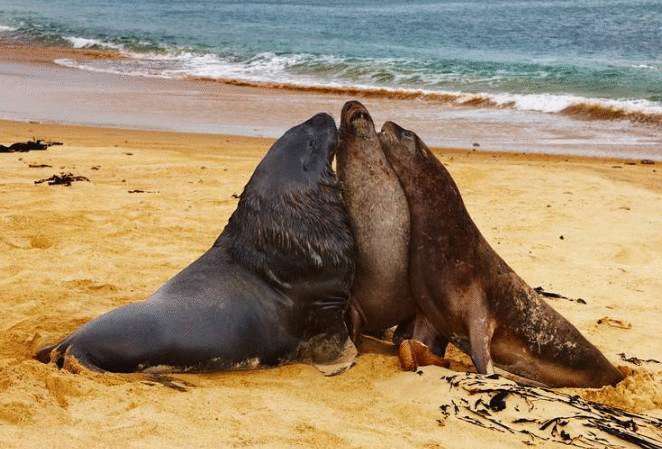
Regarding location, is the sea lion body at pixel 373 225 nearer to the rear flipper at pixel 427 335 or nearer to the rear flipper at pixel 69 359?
the rear flipper at pixel 427 335

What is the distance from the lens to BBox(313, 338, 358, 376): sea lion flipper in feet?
15.7

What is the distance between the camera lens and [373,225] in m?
5.16

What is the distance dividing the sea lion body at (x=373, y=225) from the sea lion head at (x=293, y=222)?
166mm

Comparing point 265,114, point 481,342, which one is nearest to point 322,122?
point 481,342

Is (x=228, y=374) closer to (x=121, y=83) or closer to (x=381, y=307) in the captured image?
(x=381, y=307)

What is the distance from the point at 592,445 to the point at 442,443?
727 millimetres

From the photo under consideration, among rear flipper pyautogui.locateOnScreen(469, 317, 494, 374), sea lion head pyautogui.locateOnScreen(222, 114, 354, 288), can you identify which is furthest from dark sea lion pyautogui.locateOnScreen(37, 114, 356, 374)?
rear flipper pyautogui.locateOnScreen(469, 317, 494, 374)

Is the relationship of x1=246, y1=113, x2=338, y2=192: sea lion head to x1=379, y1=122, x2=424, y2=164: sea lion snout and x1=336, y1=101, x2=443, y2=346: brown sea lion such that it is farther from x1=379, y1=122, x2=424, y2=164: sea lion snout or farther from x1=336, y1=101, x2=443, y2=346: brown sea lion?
x1=379, y1=122, x2=424, y2=164: sea lion snout

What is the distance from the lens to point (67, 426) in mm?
3578

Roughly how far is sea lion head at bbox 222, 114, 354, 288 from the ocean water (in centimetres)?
1494

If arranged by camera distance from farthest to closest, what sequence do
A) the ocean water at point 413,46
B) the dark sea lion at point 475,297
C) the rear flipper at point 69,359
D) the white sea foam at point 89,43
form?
the white sea foam at point 89,43 → the ocean water at point 413,46 → the dark sea lion at point 475,297 → the rear flipper at point 69,359

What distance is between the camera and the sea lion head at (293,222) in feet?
15.9

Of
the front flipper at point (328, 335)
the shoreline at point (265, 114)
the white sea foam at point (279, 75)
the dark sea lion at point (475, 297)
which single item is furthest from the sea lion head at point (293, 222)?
the white sea foam at point (279, 75)

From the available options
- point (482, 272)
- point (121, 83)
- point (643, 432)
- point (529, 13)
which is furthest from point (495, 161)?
point (529, 13)
